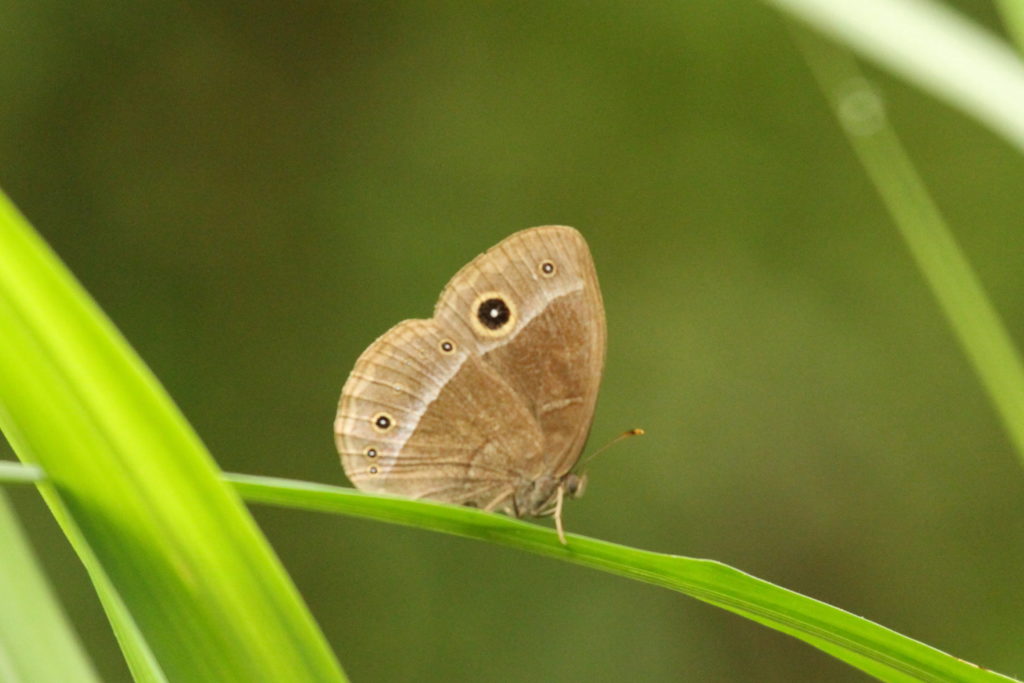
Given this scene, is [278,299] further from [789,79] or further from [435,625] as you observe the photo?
[789,79]

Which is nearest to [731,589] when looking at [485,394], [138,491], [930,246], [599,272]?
[138,491]

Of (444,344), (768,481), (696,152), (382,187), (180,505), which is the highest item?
(382,187)

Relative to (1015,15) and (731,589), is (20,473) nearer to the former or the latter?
(731,589)

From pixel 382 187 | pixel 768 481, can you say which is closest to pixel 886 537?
pixel 768 481

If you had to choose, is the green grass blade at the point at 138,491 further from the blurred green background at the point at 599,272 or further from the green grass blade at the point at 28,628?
the blurred green background at the point at 599,272

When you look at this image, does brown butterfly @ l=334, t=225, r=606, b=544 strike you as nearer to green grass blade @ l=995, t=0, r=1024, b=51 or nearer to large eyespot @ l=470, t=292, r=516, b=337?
large eyespot @ l=470, t=292, r=516, b=337

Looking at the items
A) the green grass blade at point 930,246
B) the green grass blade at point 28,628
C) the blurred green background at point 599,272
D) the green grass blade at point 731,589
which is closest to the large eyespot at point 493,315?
the green grass blade at point 930,246

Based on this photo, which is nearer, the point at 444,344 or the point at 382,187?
the point at 444,344
